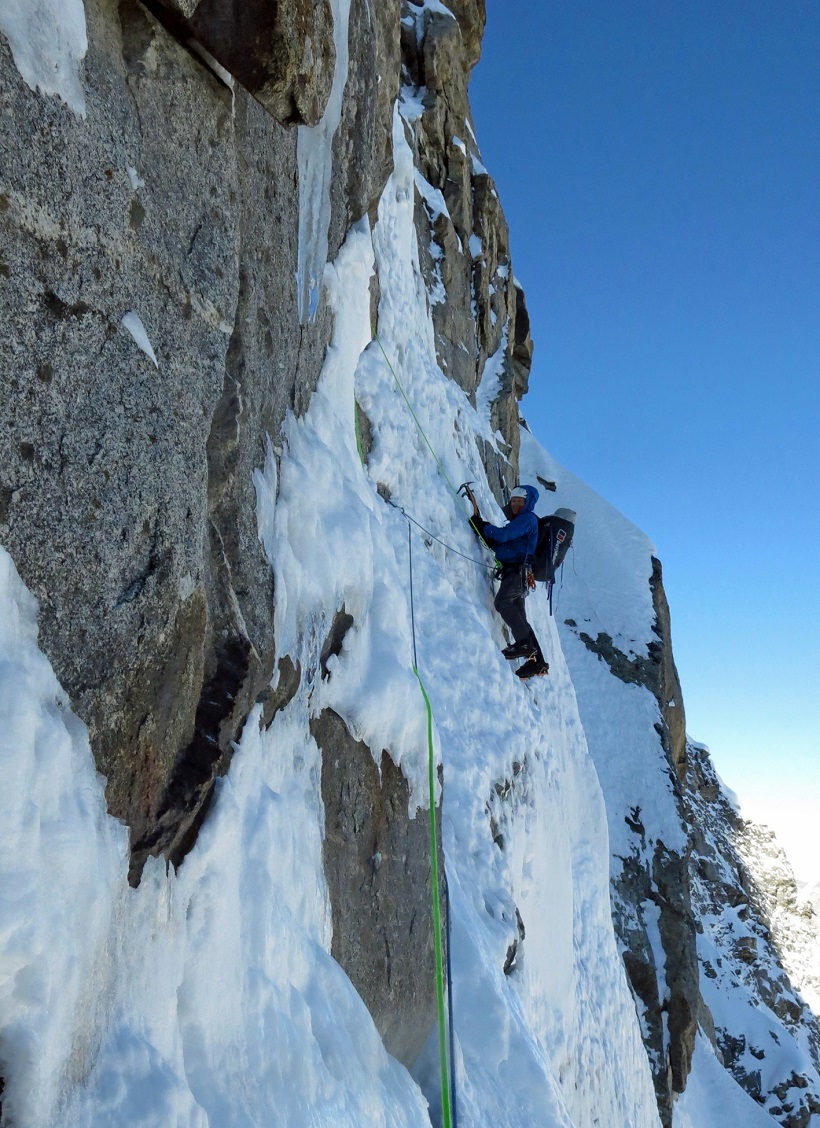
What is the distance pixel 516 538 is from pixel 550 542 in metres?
0.46

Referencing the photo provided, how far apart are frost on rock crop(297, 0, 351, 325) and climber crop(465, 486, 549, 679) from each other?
158 inches

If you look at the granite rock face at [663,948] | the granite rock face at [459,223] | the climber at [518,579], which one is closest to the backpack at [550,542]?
the climber at [518,579]

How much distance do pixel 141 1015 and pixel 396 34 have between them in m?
7.59

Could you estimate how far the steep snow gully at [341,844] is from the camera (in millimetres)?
1751

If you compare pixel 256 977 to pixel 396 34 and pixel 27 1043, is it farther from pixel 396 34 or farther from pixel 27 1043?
pixel 396 34

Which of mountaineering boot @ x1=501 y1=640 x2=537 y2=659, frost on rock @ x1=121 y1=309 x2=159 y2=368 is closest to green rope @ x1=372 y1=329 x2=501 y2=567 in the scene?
mountaineering boot @ x1=501 y1=640 x2=537 y2=659

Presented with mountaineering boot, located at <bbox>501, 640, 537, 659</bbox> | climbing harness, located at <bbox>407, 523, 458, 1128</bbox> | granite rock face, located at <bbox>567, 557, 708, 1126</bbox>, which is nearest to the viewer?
climbing harness, located at <bbox>407, 523, 458, 1128</bbox>

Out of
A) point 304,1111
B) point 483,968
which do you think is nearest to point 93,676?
point 304,1111

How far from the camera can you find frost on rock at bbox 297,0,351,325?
3.96 m

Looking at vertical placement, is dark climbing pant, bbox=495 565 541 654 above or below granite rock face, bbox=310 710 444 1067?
above

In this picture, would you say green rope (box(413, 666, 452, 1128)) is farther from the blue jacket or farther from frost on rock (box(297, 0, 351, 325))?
the blue jacket

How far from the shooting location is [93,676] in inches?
78.7

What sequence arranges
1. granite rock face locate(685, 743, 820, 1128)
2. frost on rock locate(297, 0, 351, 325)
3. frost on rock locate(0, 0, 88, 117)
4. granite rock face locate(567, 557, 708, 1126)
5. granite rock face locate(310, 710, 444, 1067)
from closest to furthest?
frost on rock locate(0, 0, 88, 117) → granite rock face locate(310, 710, 444, 1067) → frost on rock locate(297, 0, 351, 325) → granite rock face locate(567, 557, 708, 1126) → granite rock face locate(685, 743, 820, 1128)

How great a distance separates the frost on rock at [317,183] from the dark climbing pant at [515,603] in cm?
405
